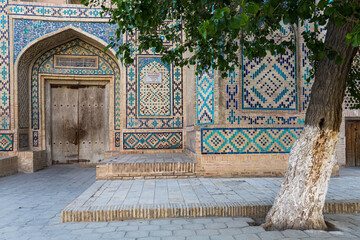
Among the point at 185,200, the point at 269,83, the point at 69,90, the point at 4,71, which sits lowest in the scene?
the point at 185,200

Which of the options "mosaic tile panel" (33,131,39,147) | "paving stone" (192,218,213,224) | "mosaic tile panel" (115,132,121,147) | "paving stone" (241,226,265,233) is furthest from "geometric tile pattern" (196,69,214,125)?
"mosaic tile panel" (33,131,39,147)

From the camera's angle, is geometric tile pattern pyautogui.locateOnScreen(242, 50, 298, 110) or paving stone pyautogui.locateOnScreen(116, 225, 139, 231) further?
geometric tile pattern pyautogui.locateOnScreen(242, 50, 298, 110)

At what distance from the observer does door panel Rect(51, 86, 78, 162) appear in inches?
303

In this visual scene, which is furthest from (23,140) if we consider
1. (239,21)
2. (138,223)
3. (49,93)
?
(239,21)

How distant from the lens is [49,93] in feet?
25.1

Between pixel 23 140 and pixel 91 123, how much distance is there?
176 cm

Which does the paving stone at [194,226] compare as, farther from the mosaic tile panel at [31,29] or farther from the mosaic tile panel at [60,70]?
the mosaic tile panel at [31,29]

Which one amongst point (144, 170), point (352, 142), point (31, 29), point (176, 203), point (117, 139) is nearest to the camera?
point (176, 203)

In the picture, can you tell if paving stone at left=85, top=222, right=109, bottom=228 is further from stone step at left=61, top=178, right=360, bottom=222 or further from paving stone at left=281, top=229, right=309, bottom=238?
paving stone at left=281, top=229, right=309, bottom=238

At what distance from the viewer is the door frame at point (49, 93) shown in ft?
24.5

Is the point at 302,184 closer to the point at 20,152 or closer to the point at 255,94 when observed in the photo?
the point at 255,94

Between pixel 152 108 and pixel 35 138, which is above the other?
pixel 152 108

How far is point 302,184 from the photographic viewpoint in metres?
2.80

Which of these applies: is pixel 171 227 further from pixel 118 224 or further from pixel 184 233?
pixel 118 224
